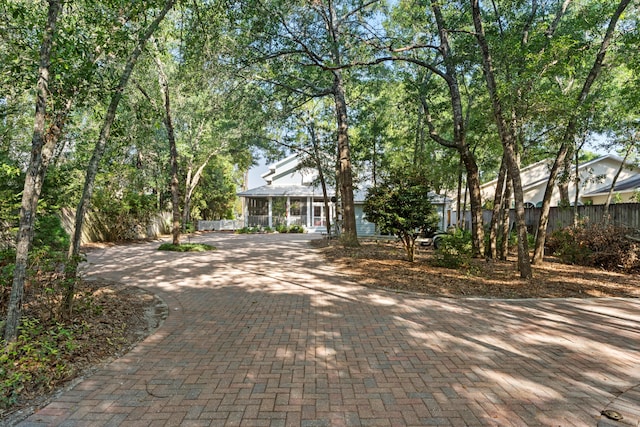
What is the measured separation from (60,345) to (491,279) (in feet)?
25.0

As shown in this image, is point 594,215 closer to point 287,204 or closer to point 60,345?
point 60,345

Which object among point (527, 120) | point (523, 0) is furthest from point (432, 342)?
point (523, 0)

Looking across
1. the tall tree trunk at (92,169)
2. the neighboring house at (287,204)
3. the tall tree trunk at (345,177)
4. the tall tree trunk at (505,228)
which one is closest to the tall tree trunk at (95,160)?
the tall tree trunk at (92,169)

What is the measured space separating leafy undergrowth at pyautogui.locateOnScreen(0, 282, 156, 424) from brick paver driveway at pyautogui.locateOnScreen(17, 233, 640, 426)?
0.24 metres

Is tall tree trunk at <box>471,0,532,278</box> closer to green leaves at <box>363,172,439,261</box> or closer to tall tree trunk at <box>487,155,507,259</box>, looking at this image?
green leaves at <box>363,172,439,261</box>

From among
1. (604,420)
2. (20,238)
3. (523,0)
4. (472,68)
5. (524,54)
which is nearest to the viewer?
(604,420)

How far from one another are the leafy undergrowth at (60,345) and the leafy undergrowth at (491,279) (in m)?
4.61

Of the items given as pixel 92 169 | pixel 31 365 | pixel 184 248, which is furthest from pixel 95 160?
pixel 184 248

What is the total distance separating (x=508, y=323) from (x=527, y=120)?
17.0 feet

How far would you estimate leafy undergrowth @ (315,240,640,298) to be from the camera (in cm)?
643

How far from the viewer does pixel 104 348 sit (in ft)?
12.4

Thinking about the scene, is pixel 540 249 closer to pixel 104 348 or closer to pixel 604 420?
pixel 604 420

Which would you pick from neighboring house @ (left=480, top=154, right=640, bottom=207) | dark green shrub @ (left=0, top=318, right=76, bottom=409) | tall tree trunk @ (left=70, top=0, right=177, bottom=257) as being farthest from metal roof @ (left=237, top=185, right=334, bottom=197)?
dark green shrub @ (left=0, top=318, right=76, bottom=409)

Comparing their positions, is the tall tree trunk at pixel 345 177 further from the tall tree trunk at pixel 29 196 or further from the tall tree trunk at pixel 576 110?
the tall tree trunk at pixel 29 196
